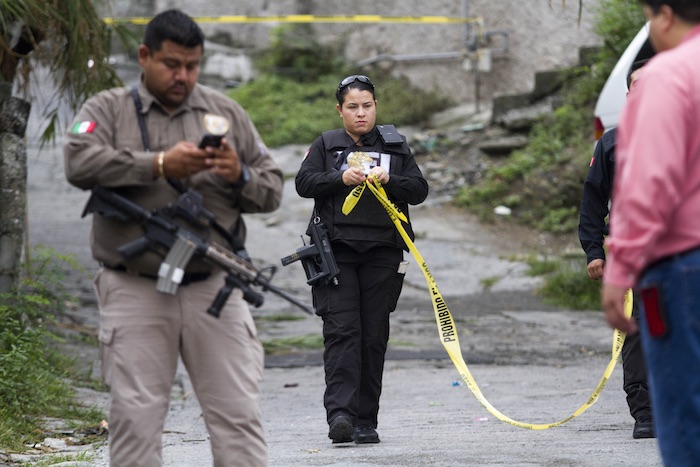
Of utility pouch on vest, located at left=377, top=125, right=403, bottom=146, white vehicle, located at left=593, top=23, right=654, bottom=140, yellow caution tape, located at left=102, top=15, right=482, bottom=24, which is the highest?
utility pouch on vest, located at left=377, top=125, right=403, bottom=146

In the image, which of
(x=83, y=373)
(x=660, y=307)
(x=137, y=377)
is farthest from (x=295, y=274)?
(x=660, y=307)

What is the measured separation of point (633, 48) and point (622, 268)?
6.94m

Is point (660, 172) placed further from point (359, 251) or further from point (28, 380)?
point (28, 380)

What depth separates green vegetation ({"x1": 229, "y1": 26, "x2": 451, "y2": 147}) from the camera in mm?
18020

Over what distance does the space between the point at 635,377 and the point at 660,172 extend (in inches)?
127

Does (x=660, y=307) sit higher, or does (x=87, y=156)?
(x=87, y=156)

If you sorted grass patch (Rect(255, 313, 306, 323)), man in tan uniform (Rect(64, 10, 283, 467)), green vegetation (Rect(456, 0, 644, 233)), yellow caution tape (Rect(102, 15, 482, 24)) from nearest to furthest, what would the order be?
man in tan uniform (Rect(64, 10, 283, 467)), grass patch (Rect(255, 313, 306, 323)), green vegetation (Rect(456, 0, 644, 233)), yellow caution tape (Rect(102, 15, 482, 24))

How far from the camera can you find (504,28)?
1828 cm

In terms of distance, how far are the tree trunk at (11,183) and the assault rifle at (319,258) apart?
258 centimetres

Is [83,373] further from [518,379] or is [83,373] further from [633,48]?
[633,48]

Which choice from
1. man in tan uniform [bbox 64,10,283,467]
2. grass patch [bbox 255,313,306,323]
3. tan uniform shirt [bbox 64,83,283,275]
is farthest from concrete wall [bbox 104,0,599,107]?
man in tan uniform [bbox 64,10,283,467]

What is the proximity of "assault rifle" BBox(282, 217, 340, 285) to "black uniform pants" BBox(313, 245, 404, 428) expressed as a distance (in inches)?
3.2

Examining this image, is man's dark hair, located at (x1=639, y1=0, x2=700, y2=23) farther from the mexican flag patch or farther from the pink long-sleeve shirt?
the mexican flag patch

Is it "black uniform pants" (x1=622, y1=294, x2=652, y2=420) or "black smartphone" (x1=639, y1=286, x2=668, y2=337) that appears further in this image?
"black uniform pants" (x1=622, y1=294, x2=652, y2=420)
